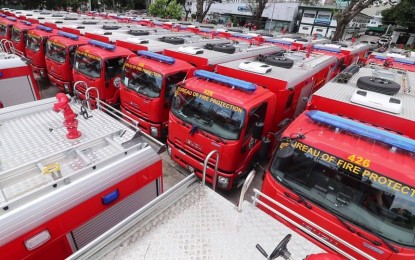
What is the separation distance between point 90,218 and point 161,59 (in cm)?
488

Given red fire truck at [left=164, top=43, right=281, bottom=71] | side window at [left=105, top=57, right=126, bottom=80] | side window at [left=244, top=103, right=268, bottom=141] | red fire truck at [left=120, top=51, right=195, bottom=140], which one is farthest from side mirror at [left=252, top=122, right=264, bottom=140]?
side window at [left=105, top=57, right=126, bottom=80]

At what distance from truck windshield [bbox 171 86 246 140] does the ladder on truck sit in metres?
2.06

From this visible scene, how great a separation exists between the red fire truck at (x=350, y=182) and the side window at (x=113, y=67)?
584 cm

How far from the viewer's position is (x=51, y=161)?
2.62 m

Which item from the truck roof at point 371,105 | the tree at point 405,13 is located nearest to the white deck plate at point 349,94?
the truck roof at point 371,105

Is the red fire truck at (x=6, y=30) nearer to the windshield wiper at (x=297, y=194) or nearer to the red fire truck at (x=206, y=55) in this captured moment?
the red fire truck at (x=206, y=55)

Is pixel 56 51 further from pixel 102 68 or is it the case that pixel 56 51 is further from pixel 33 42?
pixel 102 68

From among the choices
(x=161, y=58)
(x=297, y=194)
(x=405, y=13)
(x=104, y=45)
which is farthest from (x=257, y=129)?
(x=405, y=13)

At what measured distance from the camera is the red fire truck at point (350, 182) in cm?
278

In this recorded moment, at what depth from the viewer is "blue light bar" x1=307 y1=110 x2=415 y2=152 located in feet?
9.80

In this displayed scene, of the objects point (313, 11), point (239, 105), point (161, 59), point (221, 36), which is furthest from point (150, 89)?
point (313, 11)

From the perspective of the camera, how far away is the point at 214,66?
6969 millimetres

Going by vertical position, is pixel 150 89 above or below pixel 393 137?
below

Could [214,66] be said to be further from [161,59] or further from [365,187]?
[365,187]
